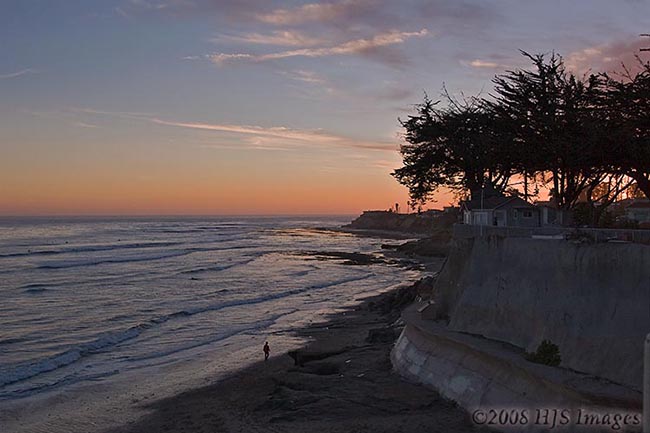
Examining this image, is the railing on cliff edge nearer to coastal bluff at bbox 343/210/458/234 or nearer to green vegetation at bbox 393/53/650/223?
green vegetation at bbox 393/53/650/223

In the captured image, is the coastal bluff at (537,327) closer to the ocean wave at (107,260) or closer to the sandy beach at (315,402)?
the sandy beach at (315,402)

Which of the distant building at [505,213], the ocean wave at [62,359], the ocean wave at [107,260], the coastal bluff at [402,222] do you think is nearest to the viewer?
the ocean wave at [62,359]

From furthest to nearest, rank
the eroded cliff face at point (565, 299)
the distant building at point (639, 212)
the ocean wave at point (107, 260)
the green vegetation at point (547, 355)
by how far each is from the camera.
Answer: the ocean wave at point (107, 260) → the distant building at point (639, 212) → the green vegetation at point (547, 355) → the eroded cliff face at point (565, 299)

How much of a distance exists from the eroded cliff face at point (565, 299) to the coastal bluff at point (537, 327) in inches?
1.0

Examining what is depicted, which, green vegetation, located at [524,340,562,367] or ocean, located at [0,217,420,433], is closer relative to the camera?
green vegetation, located at [524,340,562,367]

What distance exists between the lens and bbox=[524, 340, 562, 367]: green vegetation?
14570mm

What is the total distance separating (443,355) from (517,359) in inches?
118

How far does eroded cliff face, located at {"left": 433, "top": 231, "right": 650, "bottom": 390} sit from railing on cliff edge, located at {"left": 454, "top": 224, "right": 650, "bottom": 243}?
0.25 metres

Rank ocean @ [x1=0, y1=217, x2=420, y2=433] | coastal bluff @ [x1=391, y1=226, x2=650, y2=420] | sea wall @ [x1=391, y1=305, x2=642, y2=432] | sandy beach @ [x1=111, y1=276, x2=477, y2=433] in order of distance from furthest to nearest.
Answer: ocean @ [x1=0, y1=217, x2=420, y2=433] < sandy beach @ [x1=111, y1=276, x2=477, y2=433] < coastal bluff @ [x1=391, y1=226, x2=650, y2=420] < sea wall @ [x1=391, y1=305, x2=642, y2=432]

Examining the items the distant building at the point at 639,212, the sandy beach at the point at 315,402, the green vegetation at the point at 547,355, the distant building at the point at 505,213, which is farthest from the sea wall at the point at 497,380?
the distant building at the point at 639,212

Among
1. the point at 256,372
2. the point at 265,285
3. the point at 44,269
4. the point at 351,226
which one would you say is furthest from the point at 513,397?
the point at 351,226

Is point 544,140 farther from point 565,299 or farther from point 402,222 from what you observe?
point 402,222

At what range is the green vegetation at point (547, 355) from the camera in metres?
14.6

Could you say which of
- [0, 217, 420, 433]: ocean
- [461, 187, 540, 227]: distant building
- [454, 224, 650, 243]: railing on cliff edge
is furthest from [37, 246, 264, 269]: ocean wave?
[454, 224, 650, 243]: railing on cliff edge
